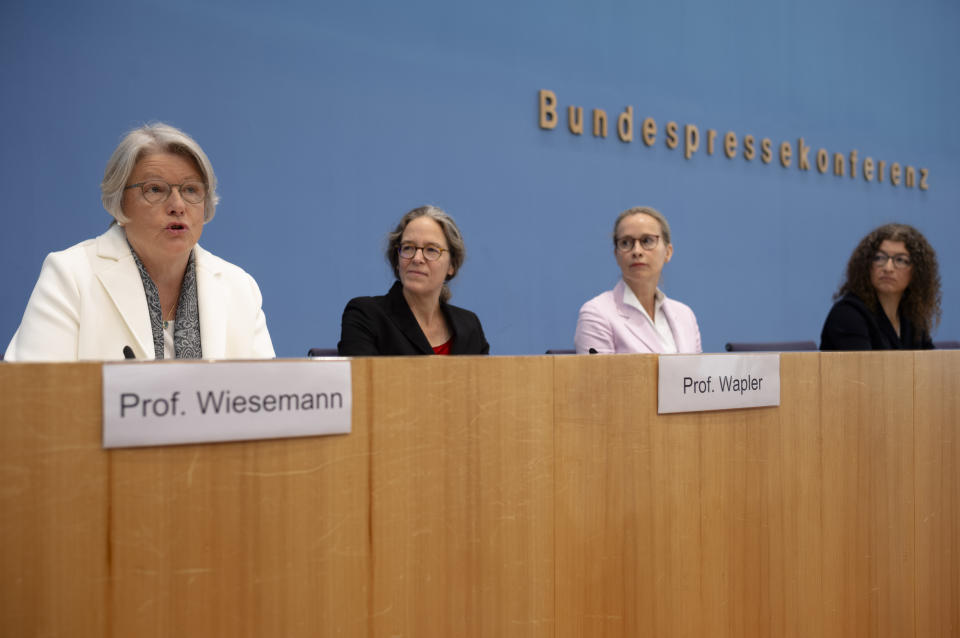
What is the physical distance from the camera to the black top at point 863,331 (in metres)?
2.90

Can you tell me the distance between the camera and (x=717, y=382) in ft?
4.34

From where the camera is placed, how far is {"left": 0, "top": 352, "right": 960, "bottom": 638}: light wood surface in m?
0.81

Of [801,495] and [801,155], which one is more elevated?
[801,155]

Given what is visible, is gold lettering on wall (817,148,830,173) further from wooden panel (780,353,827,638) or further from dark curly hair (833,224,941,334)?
wooden panel (780,353,827,638)

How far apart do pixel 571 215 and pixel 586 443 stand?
9.57ft

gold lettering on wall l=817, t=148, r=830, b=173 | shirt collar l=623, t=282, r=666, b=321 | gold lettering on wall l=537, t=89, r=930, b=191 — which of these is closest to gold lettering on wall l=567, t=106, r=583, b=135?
gold lettering on wall l=537, t=89, r=930, b=191

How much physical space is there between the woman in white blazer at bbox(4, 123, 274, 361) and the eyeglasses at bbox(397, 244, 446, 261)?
0.75 m

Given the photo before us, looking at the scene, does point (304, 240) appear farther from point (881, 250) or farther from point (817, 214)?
point (817, 214)

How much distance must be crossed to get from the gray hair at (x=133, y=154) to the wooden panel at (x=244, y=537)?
93 cm

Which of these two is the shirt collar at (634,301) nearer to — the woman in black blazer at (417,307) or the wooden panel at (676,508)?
the woman in black blazer at (417,307)

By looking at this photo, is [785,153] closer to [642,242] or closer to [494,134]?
[494,134]

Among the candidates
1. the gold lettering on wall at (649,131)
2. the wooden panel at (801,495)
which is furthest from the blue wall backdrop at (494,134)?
the wooden panel at (801,495)

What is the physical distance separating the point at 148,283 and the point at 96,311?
140 mm

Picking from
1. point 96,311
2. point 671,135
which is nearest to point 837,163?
point 671,135
